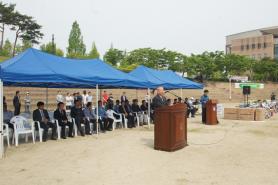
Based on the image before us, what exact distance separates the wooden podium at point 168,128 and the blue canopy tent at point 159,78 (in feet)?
20.4

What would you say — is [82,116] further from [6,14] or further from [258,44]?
[258,44]

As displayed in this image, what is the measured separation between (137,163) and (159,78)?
9878 mm

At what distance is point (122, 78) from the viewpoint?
43.8 ft

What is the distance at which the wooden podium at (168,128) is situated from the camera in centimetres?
906

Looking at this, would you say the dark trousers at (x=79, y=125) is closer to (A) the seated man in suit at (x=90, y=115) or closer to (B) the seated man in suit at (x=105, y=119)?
(A) the seated man in suit at (x=90, y=115)

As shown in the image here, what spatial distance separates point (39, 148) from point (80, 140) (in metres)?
1.75

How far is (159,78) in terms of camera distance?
17.3m

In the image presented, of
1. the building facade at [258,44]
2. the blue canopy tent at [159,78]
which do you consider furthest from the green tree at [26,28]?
the building facade at [258,44]

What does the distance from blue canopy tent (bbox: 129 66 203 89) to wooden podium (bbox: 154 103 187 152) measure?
20.4ft

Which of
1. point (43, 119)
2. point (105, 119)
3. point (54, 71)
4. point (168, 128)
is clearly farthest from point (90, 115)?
point (168, 128)

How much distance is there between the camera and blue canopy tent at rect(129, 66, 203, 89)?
1603cm

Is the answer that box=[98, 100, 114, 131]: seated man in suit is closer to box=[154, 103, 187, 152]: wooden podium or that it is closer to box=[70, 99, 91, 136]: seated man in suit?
box=[70, 99, 91, 136]: seated man in suit

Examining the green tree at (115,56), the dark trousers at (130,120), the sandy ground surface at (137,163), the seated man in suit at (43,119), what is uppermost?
the green tree at (115,56)

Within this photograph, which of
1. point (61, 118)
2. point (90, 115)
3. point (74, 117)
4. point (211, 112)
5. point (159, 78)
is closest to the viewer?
point (61, 118)
